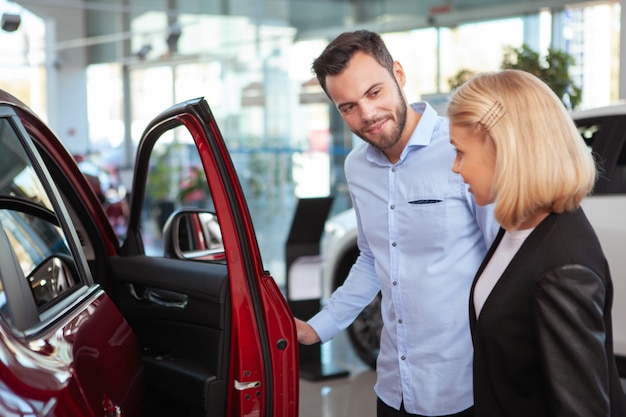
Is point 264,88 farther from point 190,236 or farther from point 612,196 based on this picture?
point 190,236

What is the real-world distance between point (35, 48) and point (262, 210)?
17.7 ft

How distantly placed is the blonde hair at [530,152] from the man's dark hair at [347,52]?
74cm

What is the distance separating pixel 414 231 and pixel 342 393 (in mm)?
3313

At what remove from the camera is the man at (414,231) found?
218 cm

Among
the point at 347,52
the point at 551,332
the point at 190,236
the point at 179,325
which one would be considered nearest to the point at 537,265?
the point at 551,332

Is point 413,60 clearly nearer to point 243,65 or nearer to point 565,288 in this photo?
point 243,65

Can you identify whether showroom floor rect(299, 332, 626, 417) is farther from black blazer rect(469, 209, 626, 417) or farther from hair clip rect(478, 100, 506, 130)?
hair clip rect(478, 100, 506, 130)

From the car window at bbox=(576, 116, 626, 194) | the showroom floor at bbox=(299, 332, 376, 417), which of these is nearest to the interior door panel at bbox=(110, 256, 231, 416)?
the showroom floor at bbox=(299, 332, 376, 417)

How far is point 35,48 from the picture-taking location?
13.7m

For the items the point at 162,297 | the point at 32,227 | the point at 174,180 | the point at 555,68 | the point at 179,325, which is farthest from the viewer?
the point at 174,180

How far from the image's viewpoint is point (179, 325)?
8.43 feet

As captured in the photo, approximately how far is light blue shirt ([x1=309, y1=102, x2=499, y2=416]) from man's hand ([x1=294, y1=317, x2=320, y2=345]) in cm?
23

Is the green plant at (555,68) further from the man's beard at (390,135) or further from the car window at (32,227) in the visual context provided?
the man's beard at (390,135)

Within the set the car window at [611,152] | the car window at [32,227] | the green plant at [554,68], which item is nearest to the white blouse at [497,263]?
the car window at [32,227]
